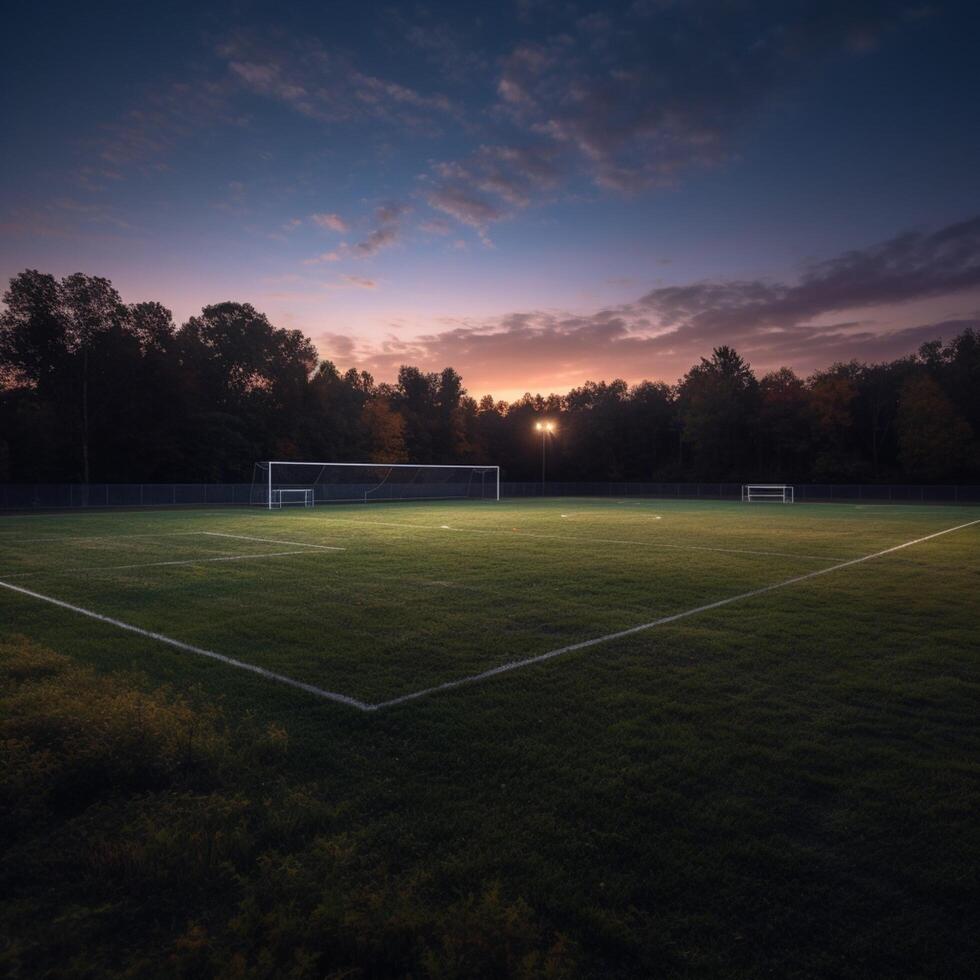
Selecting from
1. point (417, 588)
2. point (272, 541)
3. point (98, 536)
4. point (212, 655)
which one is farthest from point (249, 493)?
point (212, 655)

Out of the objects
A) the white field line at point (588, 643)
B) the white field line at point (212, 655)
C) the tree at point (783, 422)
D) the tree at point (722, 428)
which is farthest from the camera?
the tree at point (722, 428)

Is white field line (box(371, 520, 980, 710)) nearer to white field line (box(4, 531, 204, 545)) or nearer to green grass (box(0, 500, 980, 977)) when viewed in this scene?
green grass (box(0, 500, 980, 977))

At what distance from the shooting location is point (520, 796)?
337cm

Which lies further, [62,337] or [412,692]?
[62,337]

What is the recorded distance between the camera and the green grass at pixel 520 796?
2.37 meters

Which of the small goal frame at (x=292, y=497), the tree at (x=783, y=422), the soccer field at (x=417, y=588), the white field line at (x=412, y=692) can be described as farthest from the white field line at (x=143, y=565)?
the tree at (x=783, y=422)

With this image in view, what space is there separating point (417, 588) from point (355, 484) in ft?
105

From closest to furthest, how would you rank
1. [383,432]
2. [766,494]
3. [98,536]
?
[98,536] < [766,494] < [383,432]

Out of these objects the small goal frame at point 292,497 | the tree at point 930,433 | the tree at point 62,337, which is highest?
the tree at point 62,337

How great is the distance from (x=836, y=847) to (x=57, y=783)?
397cm

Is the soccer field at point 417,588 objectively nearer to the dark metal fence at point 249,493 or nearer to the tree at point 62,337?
the dark metal fence at point 249,493

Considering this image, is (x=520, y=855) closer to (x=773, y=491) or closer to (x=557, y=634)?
(x=557, y=634)

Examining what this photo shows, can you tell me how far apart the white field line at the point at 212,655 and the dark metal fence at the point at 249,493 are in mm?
28143

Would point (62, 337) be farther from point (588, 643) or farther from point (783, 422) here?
point (783, 422)
